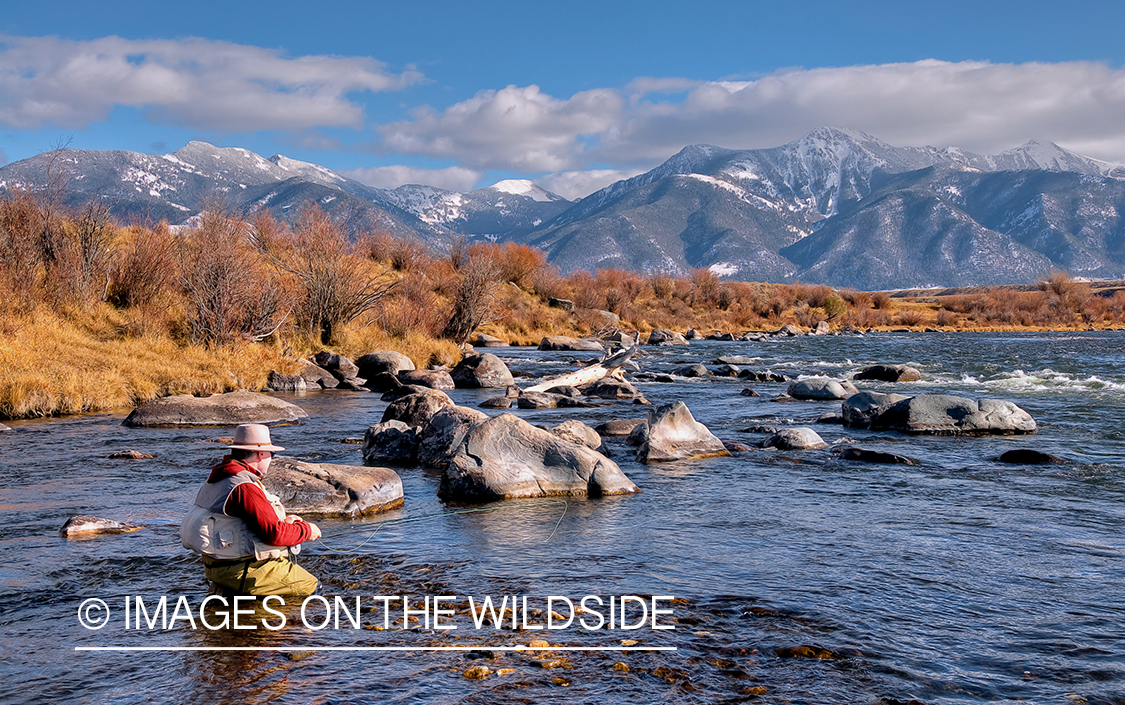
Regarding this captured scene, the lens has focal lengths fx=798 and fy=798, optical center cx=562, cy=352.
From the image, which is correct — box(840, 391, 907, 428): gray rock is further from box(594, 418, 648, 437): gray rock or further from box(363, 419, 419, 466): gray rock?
box(363, 419, 419, 466): gray rock

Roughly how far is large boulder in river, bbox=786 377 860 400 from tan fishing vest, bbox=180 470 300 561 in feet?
58.1

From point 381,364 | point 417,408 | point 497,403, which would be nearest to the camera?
point 417,408

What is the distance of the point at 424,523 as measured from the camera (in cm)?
858

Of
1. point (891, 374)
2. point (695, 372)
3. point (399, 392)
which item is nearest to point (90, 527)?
point (399, 392)

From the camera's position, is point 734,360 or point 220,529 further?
point 734,360

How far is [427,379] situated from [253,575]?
16948mm

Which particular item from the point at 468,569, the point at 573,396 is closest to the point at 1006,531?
the point at 468,569

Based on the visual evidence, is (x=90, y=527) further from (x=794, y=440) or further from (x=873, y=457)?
(x=873, y=457)

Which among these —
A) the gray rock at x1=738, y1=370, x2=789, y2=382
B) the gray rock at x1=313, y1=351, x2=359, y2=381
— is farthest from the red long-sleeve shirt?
the gray rock at x1=738, y1=370, x2=789, y2=382

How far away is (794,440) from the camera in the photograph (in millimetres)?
13414

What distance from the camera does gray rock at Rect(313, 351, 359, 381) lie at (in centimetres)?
2386

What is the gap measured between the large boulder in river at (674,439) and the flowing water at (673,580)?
0.35 metres

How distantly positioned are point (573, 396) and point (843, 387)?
293 inches

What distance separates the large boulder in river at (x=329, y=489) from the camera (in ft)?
28.7
